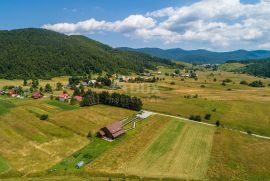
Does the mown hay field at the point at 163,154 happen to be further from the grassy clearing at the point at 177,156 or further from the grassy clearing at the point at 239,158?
the grassy clearing at the point at 239,158

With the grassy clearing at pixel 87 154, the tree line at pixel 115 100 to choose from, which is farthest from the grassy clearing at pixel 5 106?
the grassy clearing at pixel 87 154

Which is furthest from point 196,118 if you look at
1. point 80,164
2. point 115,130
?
point 80,164

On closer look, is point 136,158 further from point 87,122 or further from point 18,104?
point 18,104

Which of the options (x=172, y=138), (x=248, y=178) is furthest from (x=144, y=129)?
(x=248, y=178)

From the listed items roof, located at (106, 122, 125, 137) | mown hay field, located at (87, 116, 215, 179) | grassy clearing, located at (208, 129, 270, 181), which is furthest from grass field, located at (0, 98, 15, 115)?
grassy clearing, located at (208, 129, 270, 181)

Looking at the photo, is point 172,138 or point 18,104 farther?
point 18,104
